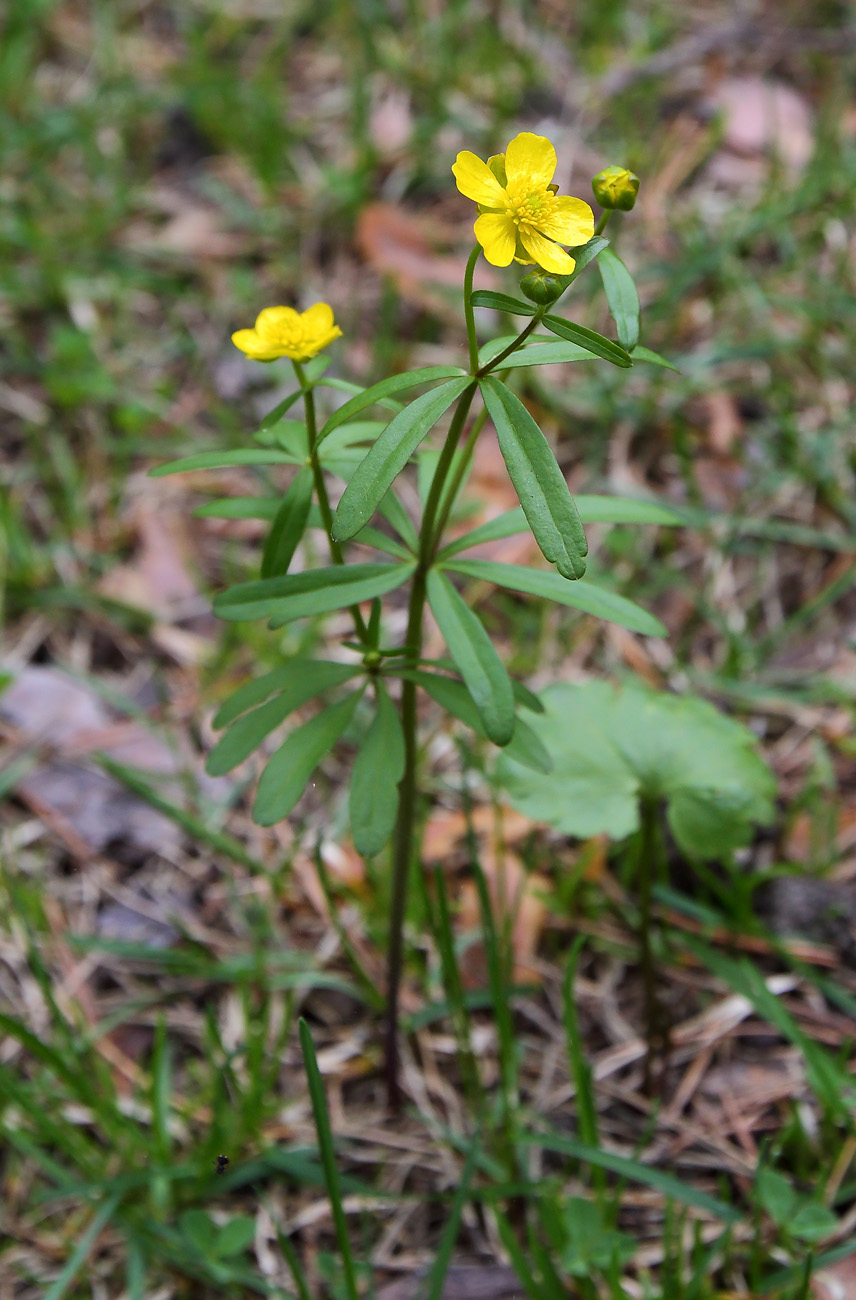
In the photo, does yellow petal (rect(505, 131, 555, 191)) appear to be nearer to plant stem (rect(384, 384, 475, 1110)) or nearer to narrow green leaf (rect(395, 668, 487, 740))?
plant stem (rect(384, 384, 475, 1110))

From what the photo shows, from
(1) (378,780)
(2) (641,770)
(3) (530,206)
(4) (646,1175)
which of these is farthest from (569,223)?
(4) (646,1175)

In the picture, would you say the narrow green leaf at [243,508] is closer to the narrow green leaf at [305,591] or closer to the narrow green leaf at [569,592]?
the narrow green leaf at [305,591]

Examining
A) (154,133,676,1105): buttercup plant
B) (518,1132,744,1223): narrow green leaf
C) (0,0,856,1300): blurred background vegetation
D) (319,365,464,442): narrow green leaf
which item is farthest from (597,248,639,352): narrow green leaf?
(518,1132,744,1223): narrow green leaf

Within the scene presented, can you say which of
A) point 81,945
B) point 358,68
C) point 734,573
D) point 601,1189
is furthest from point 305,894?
point 358,68

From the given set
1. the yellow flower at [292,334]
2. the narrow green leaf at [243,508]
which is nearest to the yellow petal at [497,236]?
the yellow flower at [292,334]

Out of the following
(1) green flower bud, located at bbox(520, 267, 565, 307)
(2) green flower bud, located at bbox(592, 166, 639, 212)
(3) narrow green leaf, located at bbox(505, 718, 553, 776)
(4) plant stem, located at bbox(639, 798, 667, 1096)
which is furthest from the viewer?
(4) plant stem, located at bbox(639, 798, 667, 1096)

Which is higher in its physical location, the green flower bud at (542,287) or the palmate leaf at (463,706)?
the green flower bud at (542,287)

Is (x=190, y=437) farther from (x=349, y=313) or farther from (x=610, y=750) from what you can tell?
(x=610, y=750)
